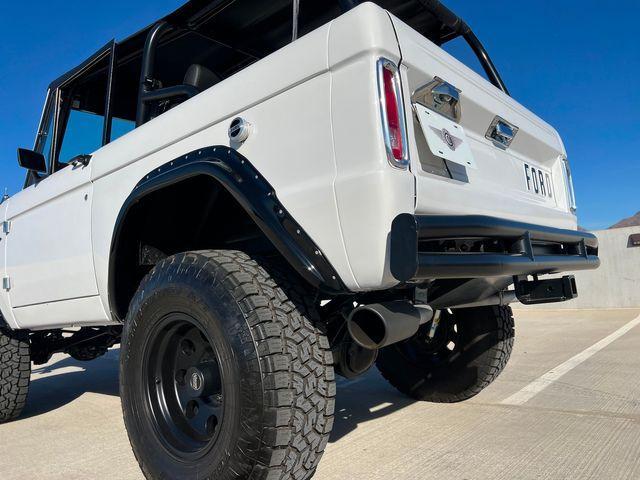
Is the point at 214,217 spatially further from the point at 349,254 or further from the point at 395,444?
the point at 395,444

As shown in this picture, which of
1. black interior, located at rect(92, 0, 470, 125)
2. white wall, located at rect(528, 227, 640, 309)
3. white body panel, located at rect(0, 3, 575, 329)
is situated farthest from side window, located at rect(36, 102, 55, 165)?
white wall, located at rect(528, 227, 640, 309)

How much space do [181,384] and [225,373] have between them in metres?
0.51

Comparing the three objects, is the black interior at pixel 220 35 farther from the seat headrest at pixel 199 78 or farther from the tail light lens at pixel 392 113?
the tail light lens at pixel 392 113

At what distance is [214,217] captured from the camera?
2.45 metres

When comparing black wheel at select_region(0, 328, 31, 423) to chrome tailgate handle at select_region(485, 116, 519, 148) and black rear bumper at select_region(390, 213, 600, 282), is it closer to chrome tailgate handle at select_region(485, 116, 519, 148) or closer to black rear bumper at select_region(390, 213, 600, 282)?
black rear bumper at select_region(390, 213, 600, 282)

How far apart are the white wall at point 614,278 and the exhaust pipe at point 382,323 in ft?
37.0

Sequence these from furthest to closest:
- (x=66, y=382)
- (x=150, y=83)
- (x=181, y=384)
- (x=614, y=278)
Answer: (x=614, y=278), (x=66, y=382), (x=150, y=83), (x=181, y=384)

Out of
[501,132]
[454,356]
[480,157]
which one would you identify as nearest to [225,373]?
[480,157]

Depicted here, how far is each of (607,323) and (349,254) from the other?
837cm

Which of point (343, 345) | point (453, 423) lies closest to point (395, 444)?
point (453, 423)

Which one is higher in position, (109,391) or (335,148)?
(335,148)

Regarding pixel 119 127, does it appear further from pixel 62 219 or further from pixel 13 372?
pixel 13 372

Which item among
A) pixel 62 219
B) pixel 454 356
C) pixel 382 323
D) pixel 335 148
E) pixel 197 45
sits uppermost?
pixel 197 45

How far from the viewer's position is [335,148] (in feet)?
5.44
